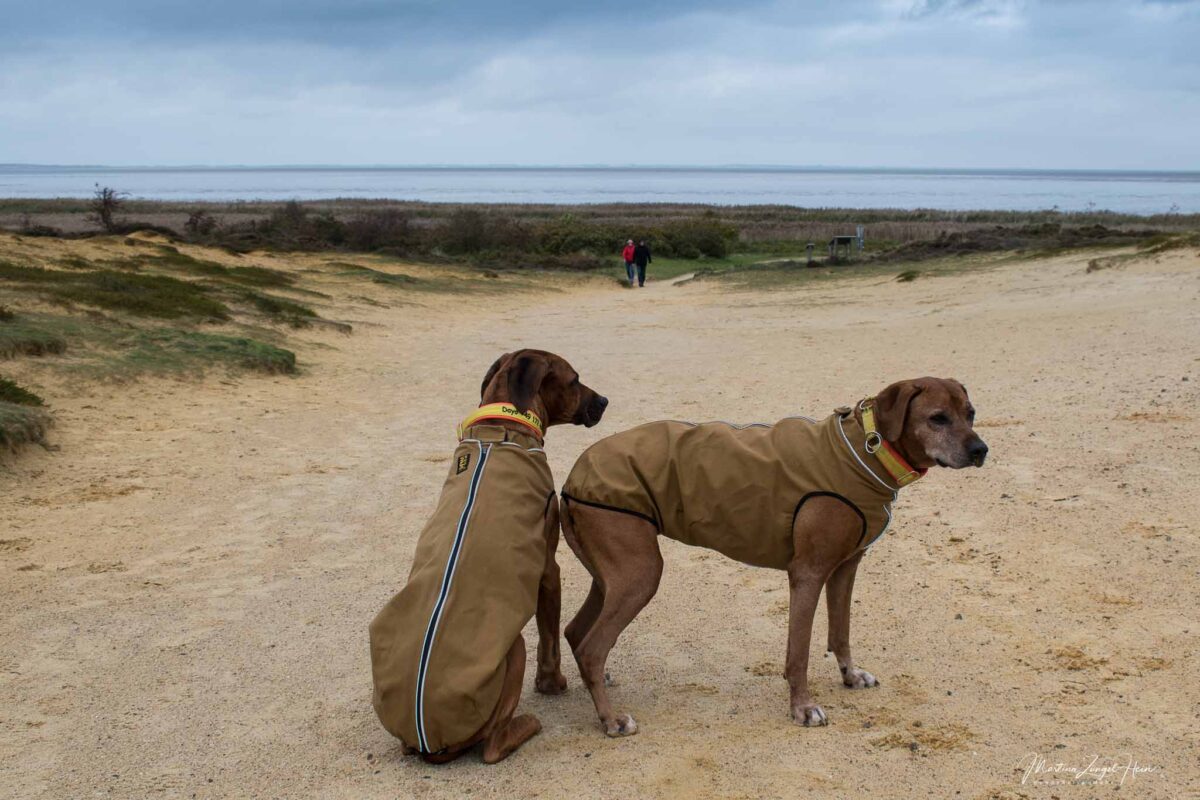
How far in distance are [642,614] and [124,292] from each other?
14625 mm

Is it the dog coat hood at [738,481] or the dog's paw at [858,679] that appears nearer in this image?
the dog coat hood at [738,481]

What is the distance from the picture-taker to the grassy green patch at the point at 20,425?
29.0 ft

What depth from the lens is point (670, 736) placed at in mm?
4508

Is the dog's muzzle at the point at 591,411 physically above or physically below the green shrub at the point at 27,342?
above

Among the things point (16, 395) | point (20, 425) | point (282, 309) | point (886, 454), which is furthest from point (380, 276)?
point (886, 454)

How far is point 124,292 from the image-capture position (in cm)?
1777

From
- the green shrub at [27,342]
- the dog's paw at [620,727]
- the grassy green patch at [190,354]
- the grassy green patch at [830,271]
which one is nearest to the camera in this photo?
the dog's paw at [620,727]

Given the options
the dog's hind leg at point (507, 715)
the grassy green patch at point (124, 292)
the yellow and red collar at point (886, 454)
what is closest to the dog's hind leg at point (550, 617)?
the dog's hind leg at point (507, 715)

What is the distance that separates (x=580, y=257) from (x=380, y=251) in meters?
8.48

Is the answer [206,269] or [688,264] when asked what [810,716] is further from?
[688,264]

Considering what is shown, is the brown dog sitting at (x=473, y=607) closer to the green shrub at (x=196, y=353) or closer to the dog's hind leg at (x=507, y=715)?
the dog's hind leg at (x=507, y=715)

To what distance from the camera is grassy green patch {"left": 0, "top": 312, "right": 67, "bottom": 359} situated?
12023 millimetres

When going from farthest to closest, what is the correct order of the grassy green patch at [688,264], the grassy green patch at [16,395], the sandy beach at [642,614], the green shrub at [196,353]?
the grassy green patch at [688,264] < the green shrub at [196,353] < the grassy green patch at [16,395] < the sandy beach at [642,614]

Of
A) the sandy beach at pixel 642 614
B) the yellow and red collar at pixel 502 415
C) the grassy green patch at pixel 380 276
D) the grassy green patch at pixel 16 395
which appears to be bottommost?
the sandy beach at pixel 642 614
